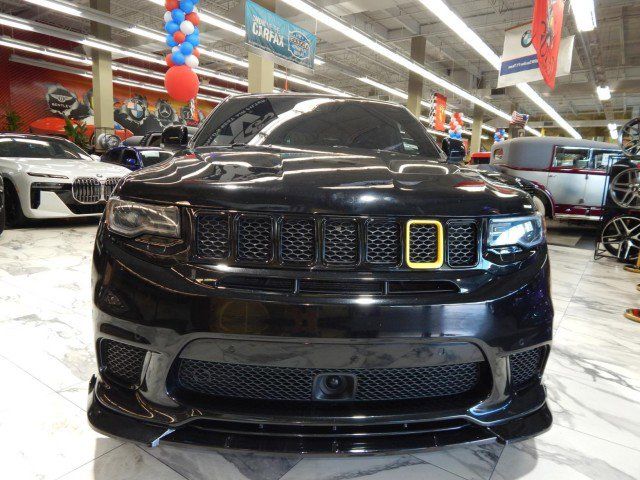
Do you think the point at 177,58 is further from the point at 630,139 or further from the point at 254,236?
the point at 254,236

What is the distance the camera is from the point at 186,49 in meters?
8.80

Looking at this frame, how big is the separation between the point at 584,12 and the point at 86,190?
8.80m

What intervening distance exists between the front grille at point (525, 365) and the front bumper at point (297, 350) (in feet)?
0.17

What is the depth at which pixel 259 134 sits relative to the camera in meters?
2.07

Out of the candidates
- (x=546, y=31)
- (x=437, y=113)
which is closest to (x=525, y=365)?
(x=546, y=31)

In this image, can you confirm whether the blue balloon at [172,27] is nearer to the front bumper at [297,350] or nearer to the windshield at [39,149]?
the windshield at [39,149]

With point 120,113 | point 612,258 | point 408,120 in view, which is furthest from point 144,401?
point 120,113

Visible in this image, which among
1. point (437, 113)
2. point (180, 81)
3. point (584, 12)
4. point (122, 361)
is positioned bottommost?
point (122, 361)

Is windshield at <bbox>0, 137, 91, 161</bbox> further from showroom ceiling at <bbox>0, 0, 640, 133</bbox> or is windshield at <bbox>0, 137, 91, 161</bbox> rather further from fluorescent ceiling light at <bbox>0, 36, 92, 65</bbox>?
fluorescent ceiling light at <bbox>0, 36, 92, 65</bbox>

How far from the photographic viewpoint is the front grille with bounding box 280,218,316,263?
3.61 ft

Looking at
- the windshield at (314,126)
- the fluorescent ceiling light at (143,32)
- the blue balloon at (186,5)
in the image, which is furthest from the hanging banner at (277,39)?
the windshield at (314,126)

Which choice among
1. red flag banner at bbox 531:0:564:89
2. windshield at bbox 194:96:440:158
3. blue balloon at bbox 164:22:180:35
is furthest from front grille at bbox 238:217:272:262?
blue balloon at bbox 164:22:180:35

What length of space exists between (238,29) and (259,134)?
385 inches

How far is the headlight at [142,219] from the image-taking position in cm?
114
